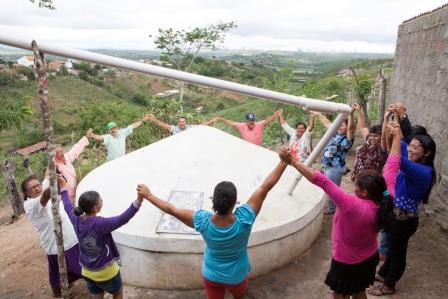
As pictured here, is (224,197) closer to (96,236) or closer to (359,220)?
(359,220)

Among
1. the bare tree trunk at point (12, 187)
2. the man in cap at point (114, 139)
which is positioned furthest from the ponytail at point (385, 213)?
the bare tree trunk at point (12, 187)

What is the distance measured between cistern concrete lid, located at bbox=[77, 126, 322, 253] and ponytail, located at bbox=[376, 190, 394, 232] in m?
1.54

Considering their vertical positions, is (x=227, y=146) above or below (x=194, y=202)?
above

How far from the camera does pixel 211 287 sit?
260 centimetres

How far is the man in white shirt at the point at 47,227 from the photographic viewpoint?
3311 mm

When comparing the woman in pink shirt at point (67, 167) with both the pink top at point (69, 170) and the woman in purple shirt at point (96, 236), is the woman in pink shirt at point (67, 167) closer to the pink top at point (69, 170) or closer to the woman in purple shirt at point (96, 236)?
the pink top at point (69, 170)

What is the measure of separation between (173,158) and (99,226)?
1.98 metres

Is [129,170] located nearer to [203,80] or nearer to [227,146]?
[227,146]

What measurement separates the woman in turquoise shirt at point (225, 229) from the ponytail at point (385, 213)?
0.74m

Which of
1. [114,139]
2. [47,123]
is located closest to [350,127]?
[47,123]

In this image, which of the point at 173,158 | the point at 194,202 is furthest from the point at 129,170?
the point at 194,202

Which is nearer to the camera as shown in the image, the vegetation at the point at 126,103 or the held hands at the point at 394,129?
the held hands at the point at 394,129

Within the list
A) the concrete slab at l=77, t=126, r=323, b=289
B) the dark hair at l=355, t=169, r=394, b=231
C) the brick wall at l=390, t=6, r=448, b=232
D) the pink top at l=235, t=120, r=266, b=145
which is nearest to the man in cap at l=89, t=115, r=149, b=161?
the concrete slab at l=77, t=126, r=323, b=289

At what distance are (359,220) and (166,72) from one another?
71.6 inches
